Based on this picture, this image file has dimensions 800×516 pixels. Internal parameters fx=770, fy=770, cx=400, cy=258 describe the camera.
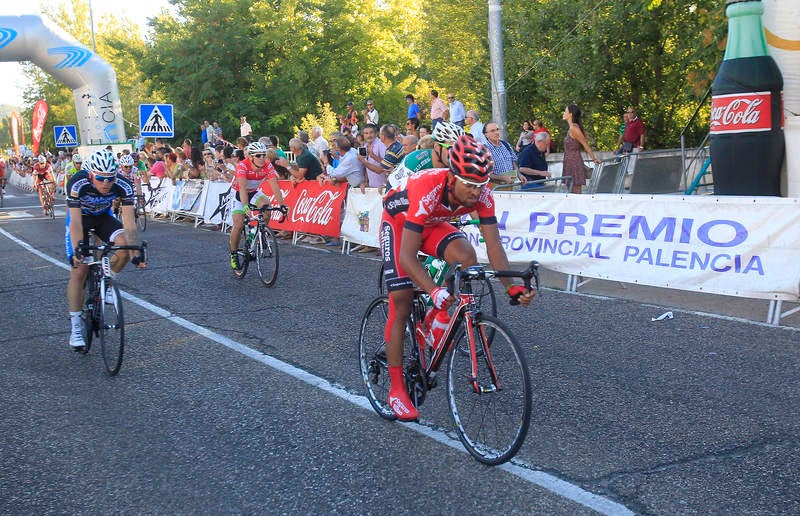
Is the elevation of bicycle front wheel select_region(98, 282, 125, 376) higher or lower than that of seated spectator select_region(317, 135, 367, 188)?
lower

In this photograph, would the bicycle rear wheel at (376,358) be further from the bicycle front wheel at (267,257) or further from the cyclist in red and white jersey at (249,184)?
the cyclist in red and white jersey at (249,184)

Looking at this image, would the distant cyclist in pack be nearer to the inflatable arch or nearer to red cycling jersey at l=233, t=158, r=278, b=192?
red cycling jersey at l=233, t=158, r=278, b=192

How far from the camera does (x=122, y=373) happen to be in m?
6.64

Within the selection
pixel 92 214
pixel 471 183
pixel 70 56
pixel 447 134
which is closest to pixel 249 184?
pixel 92 214

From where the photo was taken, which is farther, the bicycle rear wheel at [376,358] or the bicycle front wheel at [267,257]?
the bicycle front wheel at [267,257]

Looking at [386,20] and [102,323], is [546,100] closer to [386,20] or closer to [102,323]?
[386,20]

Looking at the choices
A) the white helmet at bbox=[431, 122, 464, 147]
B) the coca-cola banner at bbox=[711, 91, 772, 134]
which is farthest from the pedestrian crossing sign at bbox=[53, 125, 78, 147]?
the white helmet at bbox=[431, 122, 464, 147]

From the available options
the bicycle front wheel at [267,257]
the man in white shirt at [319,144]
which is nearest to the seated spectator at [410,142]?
the bicycle front wheel at [267,257]

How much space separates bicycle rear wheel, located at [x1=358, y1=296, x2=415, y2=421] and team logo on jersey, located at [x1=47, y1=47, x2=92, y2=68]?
27.4 meters

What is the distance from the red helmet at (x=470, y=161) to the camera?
4281 millimetres

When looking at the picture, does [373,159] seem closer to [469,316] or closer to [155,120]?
[469,316]

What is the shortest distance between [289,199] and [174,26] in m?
32.7

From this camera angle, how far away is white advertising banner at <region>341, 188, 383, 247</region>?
12859 millimetres

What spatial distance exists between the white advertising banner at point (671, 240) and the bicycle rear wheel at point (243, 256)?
145 inches
